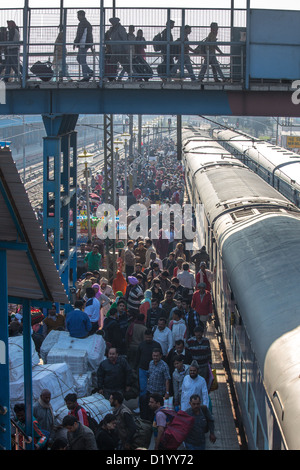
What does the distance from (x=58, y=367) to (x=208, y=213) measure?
671 cm

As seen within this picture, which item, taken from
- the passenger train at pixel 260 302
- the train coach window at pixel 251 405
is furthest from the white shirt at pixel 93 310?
the train coach window at pixel 251 405

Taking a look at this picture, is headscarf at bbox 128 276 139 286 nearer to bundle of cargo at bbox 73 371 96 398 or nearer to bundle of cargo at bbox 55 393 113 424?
bundle of cargo at bbox 73 371 96 398

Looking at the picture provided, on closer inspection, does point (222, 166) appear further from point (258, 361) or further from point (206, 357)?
point (258, 361)

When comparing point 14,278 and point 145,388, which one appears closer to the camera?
point 14,278

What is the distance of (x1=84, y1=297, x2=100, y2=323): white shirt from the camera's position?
38.8 ft

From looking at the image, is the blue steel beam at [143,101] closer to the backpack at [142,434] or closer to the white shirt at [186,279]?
the white shirt at [186,279]

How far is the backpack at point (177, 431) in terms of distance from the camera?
8008 mm

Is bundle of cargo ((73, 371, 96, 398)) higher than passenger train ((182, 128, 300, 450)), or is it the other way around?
passenger train ((182, 128, 300, 450))

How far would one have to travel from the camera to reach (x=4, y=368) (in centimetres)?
610

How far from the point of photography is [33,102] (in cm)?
1315

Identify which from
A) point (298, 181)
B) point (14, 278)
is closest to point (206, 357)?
point (14, 278)

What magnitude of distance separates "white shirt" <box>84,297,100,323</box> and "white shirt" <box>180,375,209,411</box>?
3.42 metres

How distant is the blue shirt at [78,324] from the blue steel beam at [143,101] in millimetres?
3971

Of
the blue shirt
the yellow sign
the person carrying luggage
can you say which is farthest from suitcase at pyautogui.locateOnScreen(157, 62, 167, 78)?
the yellow sign
